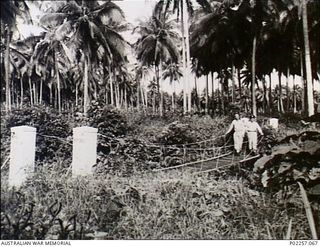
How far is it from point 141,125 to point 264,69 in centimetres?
85

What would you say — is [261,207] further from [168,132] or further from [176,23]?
[176,23]

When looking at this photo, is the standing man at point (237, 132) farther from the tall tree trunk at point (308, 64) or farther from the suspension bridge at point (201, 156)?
the tall tree trunk at point (308, 64)

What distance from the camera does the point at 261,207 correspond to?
93.4 inches

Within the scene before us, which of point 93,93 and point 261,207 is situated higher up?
point 93,93

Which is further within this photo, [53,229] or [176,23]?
[176,23]

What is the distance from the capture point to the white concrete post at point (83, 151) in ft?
7.98

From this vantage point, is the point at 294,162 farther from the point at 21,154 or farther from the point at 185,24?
the point at 21,154

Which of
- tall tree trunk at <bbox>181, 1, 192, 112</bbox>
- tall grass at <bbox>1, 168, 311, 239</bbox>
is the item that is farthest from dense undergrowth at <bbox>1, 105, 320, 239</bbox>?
tall tree trunk at <bbox>181, 1, 192, 112</bbox>

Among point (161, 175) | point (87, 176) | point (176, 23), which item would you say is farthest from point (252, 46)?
point (87, 176)

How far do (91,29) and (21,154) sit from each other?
2.72 feet

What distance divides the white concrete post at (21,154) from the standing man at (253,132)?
1264 millimetres

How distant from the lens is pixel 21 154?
2.41 m

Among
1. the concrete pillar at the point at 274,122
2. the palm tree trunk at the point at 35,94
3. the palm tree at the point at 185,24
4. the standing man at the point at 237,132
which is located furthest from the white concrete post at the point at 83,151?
the concrete pillar at the point at 274,122

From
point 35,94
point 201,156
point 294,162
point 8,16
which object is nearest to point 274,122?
point 294,162
